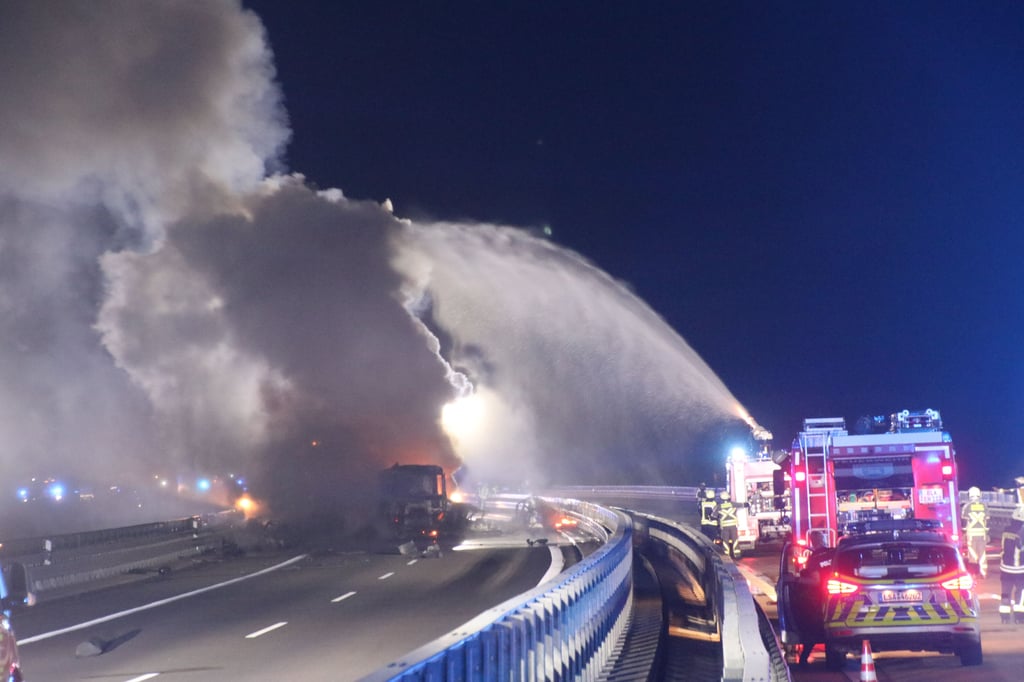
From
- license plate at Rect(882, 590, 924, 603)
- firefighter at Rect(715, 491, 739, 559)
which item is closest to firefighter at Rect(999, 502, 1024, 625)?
license plate at Rect(882, 590, 924, 603)

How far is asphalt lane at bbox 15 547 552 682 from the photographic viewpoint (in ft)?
47.9

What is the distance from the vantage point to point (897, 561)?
13.2 meters

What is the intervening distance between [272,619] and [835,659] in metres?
9.58

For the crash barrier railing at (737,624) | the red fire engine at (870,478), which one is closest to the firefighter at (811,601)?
the crash barrier railing at (737,624)

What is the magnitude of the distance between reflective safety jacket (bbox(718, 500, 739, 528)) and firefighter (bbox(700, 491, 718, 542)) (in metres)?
1.95

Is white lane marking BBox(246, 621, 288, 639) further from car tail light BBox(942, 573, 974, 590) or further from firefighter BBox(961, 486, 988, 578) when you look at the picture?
firefighter BBox(961, 486, 988, 578)

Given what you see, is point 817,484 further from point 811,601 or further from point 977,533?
point 977,533

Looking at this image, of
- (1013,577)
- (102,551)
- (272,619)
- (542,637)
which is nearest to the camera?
(542,637)

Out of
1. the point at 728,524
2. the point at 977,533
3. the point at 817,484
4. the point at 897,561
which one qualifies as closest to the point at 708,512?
the point at 728,524

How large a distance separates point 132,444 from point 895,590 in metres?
90.6

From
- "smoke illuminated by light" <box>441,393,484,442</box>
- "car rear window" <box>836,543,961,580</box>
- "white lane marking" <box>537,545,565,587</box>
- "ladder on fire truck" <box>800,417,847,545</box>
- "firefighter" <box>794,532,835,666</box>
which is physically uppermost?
"smoke illuminated by light" <box>441,393,484,442</box>

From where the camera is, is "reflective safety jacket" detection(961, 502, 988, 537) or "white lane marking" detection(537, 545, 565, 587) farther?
"white lane marking" detection(537, 545, 565, 587)

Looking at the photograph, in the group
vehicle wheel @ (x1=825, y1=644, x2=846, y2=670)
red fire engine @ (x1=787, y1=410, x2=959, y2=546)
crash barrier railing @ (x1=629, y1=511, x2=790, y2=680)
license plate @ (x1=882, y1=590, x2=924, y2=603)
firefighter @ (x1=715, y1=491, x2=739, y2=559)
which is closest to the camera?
crash barrier railing @ (x1=629, y1=511, x2=790, y2=680)

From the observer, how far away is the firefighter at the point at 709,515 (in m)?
31.4
